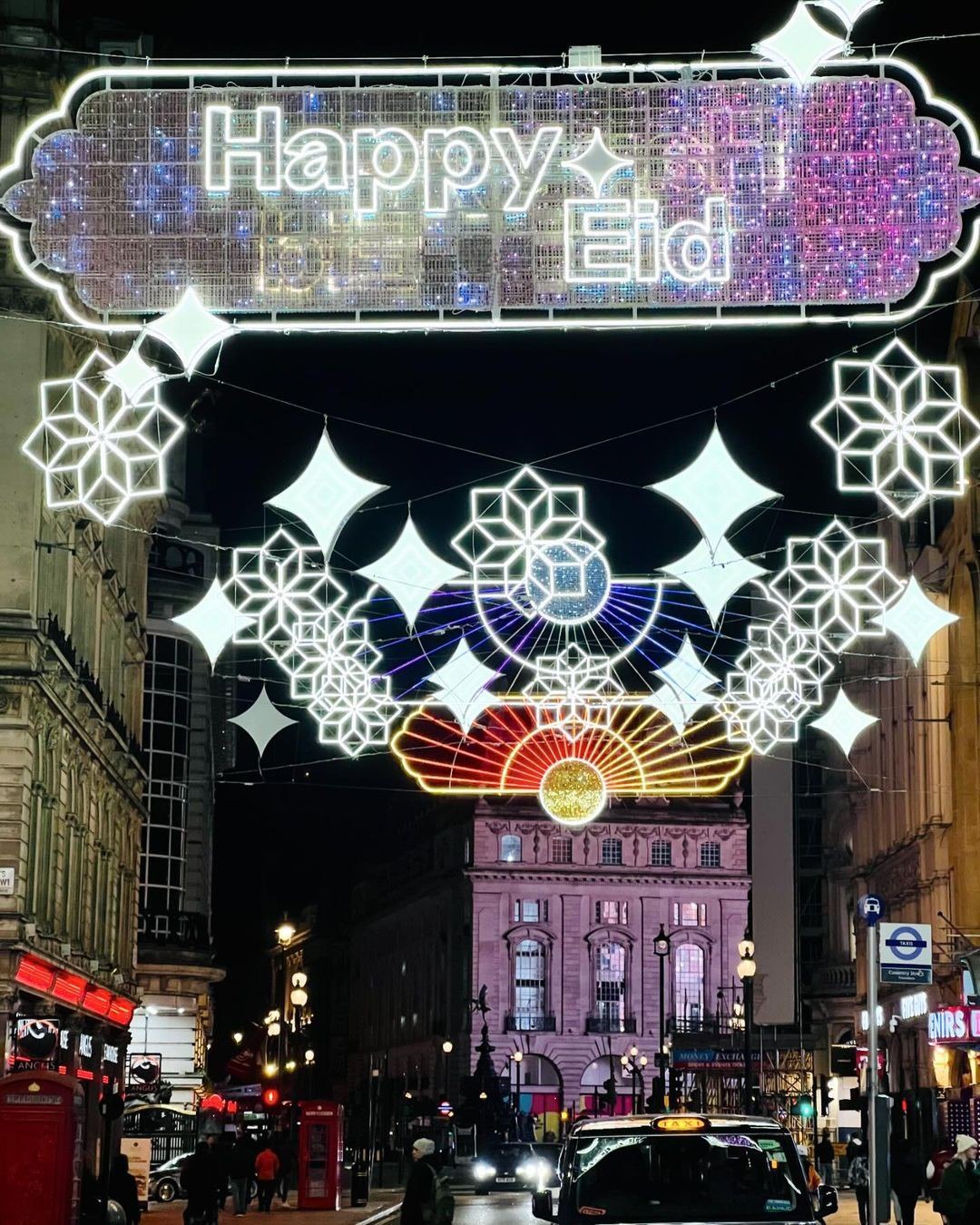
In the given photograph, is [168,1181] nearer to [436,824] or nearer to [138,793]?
[138,793]

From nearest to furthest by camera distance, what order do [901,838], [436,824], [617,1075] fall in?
[901,838] → [617,1075] → [436,824]

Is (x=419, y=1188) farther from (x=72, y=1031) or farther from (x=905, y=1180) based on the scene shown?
(x=72, y=1031)

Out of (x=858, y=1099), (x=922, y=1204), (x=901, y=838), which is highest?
(x=901, y=838)

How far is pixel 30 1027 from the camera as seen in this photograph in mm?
34156

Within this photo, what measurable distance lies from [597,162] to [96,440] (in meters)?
5.73

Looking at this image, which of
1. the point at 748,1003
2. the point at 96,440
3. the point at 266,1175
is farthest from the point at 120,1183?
the point at 748,1003

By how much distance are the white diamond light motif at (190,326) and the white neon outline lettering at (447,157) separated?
6.05 ft

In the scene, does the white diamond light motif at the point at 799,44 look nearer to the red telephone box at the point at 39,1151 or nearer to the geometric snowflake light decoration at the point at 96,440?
the geometric snowflake light decoration at the point at 96,440

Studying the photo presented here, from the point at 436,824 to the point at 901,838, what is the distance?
260 feet

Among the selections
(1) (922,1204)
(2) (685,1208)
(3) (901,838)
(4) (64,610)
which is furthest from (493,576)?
(3) (901,838)

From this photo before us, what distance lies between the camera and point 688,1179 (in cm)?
1420

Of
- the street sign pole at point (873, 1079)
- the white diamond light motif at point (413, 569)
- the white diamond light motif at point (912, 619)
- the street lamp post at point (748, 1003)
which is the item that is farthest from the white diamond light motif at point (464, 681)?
the street lamp post at point (748, 1003)

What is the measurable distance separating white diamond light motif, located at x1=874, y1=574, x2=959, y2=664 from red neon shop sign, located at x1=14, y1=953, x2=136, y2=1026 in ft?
51.6

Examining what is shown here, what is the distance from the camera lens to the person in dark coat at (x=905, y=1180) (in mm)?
27828
